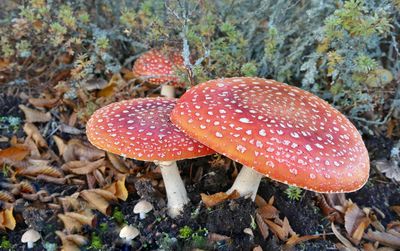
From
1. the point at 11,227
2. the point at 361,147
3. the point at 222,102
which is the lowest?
the point at 11,227

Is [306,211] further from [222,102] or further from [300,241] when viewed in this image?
[222,102]

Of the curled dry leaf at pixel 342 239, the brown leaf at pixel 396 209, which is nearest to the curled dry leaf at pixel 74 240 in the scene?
the curled dry leaf at pixel 342 239

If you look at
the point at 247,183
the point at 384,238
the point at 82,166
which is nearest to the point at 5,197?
the point at 82,166

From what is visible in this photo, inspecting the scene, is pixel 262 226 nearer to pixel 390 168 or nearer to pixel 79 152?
pixel 390 168

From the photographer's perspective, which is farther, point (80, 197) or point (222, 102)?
point (80, 197)

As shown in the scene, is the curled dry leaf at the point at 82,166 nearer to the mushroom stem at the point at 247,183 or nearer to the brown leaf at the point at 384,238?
the mushroom stem at the point at 247,183

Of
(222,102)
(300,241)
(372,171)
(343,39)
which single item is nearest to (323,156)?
(222,102)

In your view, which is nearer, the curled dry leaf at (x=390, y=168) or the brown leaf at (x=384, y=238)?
the brown leaf at (x=384, y=238)
